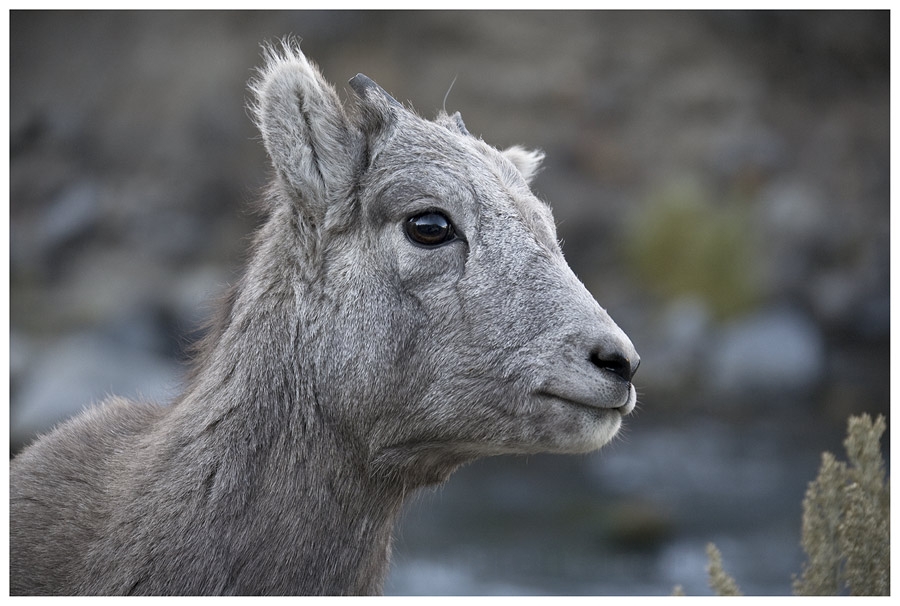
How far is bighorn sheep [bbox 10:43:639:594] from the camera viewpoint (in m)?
2.02

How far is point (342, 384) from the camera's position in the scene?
206 centimetres

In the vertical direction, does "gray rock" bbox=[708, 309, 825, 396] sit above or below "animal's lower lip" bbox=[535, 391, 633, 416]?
above

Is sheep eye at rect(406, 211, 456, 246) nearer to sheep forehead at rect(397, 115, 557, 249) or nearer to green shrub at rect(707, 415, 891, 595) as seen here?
sheep forehead at rect(397, 115, 557, 249)

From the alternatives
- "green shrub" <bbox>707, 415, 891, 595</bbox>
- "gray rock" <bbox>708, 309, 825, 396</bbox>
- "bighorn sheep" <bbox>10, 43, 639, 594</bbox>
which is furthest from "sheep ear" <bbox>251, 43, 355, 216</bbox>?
"gray rock" <bbox>708, 309, 825, 396</bbox>

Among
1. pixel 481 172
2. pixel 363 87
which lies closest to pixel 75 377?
pixel 363 87

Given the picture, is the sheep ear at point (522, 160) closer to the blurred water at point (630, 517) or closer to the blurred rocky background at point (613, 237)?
the blurred rocky background at point (613, 237)

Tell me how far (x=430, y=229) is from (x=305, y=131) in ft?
1.20

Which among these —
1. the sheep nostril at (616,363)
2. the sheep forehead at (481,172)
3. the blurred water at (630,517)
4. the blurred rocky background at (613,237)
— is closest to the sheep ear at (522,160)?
the sheep forehead at (481,172)

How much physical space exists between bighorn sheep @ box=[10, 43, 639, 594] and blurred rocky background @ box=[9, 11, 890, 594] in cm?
355

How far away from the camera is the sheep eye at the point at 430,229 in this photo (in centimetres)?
209

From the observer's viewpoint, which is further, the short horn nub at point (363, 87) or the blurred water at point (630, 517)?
the blurred water at point (630, 517)

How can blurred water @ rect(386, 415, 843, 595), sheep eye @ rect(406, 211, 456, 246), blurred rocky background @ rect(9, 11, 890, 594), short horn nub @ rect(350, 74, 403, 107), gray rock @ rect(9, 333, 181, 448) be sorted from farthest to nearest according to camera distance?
blurred water @ rect(386, 415, 843, 595)
blurred rocky background @ rect(9, 11, 890, 594)
gray rock @ rect(9, 333, 181, 448)
short horn nub @ rect(350, 74, 403, 107)
sheep eye @ rect(406, 211, 456, 246)

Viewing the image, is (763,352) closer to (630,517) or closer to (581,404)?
(630,517)

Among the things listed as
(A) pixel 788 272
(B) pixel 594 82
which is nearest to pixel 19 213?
(B) pixel 594 82
